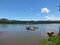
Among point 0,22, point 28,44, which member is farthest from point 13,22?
point 28,44

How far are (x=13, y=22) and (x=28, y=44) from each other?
118m

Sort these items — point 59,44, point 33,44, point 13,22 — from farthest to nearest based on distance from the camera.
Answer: point 13,22 < point 33,44 < point 59,44

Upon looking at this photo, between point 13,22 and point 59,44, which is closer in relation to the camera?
point 59,44

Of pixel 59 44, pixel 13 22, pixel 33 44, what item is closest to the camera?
pixel 59 44

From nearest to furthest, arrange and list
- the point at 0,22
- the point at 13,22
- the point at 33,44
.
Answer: the point at 33,44 → the point at 0,22 → the point at 13,22

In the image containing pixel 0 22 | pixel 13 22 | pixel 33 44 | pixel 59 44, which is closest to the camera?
pixel 59 44

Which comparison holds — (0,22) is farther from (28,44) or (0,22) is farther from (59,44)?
(59,44)

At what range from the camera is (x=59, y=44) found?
12.7 m

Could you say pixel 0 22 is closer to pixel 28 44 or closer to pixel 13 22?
pixel 13 22

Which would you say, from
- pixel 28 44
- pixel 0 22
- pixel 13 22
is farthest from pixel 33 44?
pixel 13 22

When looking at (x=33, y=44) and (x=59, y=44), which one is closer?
(x=59, y=44)

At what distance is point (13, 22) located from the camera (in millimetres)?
137000

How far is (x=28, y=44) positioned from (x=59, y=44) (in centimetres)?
756

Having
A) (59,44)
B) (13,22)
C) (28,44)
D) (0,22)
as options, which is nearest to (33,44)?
(28,44)
